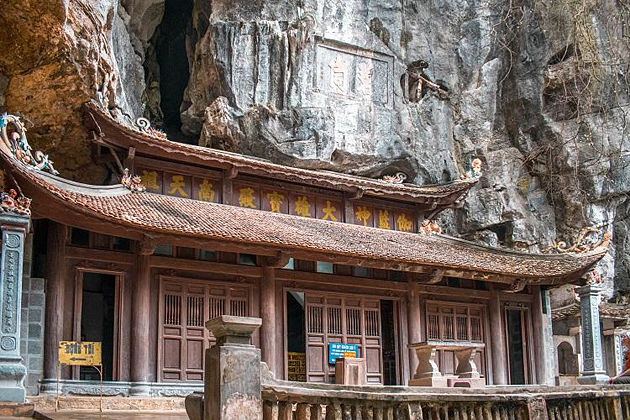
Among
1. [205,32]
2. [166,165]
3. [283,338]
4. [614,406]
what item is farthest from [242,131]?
[614,406]

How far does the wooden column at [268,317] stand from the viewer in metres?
15.0

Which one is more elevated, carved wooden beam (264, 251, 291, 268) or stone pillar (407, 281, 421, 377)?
carved wooden beam (264, 251, 291, 268)

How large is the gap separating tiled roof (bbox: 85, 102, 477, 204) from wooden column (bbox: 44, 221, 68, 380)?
2297 mm

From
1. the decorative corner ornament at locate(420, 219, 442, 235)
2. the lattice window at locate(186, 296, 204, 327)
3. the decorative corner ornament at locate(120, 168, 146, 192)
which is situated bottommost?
the lattice window at locate(186, 296, 204, 327)

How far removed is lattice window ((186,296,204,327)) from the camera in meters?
14.6

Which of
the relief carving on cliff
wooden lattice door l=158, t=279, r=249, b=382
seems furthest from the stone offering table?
the relief carving on cliff

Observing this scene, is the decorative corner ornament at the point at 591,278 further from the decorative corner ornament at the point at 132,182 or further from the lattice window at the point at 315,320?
the decorative corner ornament at the point at 132,182

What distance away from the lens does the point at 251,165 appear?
16.9 m

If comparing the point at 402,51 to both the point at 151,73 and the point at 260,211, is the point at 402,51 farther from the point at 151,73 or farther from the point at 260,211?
the point at 260,211

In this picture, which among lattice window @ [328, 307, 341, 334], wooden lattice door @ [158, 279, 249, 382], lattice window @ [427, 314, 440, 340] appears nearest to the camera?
wooden lattice door @ [158, 279, 249, 382]

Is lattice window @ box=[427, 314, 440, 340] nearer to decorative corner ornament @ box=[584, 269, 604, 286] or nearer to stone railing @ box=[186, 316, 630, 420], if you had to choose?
decorative corner ornament @ box=[584, 269, 604, 286]

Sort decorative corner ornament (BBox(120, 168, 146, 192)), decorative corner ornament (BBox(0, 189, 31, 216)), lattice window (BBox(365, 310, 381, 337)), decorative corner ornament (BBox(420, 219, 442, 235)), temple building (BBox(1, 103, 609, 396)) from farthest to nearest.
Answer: decorative corner ornament (BBox(420, 219, 442, 235)), lattice window (BBox(365, 310, 381, 337)), decorative corner ornament (BBox(120, 168, 146, 192)), temple building (BBox(1, 103, 609, 396)), decorative corner ornament (BBox(0, 189, 31, 216))

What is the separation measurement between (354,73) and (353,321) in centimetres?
906

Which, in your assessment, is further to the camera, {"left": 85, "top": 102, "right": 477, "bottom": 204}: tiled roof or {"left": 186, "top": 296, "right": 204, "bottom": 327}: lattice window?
{"left": 85, "top": 102, "right": 477, "bottom": 204}: tiled roof
